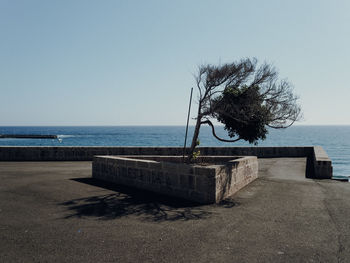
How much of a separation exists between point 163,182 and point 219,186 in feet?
6.22

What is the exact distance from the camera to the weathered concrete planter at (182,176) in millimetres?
8133

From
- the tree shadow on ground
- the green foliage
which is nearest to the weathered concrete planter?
the tree shadow on ground

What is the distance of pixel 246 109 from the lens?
10.5m

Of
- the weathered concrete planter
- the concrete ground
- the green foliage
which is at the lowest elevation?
the concrete ground

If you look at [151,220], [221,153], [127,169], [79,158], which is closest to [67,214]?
[151,220]

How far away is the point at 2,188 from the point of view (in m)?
9.45

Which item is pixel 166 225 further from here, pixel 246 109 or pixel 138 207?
pixel 246 109

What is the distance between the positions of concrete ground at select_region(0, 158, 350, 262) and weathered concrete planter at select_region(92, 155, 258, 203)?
41 cm

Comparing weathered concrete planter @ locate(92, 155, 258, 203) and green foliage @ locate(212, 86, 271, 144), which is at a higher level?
green foliage @ locate(212, 86, 271, 144)

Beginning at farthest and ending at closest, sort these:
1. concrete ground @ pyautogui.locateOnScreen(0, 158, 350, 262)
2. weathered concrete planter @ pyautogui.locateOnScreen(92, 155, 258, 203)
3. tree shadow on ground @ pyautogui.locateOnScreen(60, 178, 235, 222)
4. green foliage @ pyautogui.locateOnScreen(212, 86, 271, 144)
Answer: green foliage @ pyautogui.locateOnScreen(212, 86, 271, 144), weathered concrete planter @ pyautogui.locateOnScreen(92, 155, 258, 203), tree shadow on ground @ pyautogui.locateOnScreen(60, 178, 235, 222), concrete ground @ pyautogui.locateOnScreen(0, 158, 350, 262)

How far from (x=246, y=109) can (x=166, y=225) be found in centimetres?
585

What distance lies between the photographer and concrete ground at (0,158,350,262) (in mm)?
4746

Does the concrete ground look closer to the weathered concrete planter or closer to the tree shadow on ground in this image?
the tree shadow on ground

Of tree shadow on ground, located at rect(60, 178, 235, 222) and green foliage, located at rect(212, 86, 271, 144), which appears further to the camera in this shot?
green foliage, located at rect(212, 86, 271, 144)
